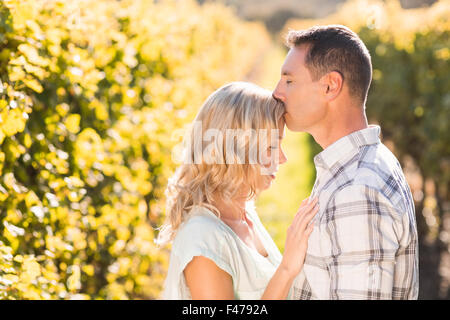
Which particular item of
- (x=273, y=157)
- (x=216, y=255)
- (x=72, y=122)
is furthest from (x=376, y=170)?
(x=72, y=122)

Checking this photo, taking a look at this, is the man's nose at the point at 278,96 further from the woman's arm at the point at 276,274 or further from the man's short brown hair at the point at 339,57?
the woman's arm at the point at 276,274

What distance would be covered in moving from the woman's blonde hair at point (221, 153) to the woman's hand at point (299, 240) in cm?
36

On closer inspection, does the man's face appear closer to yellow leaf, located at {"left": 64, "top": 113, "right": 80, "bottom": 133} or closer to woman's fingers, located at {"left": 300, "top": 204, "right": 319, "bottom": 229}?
woman's fingers, located at {"left": 300, "top": 204, "right": 319, "bottom": 229}

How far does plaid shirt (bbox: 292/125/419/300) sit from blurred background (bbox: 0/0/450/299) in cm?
100

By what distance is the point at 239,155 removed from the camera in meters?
2.53

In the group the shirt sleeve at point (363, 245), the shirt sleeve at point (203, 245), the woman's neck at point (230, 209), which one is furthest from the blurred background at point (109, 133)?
the shirt sleeve at point (363, 245)

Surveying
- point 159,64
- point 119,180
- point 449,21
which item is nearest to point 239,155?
point 119,180

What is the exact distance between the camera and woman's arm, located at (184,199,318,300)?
7.18 feet

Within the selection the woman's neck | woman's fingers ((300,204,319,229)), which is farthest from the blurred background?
woman's fingers ((300,204,319,229))

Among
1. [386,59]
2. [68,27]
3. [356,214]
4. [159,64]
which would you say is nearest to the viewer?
[356,214]

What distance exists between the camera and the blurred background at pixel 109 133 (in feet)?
8.07

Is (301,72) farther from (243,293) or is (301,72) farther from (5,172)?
(5,172)

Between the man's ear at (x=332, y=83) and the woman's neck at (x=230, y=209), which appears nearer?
the man's ear at (x=332, y=83)

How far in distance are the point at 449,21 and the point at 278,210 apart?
3934mm
